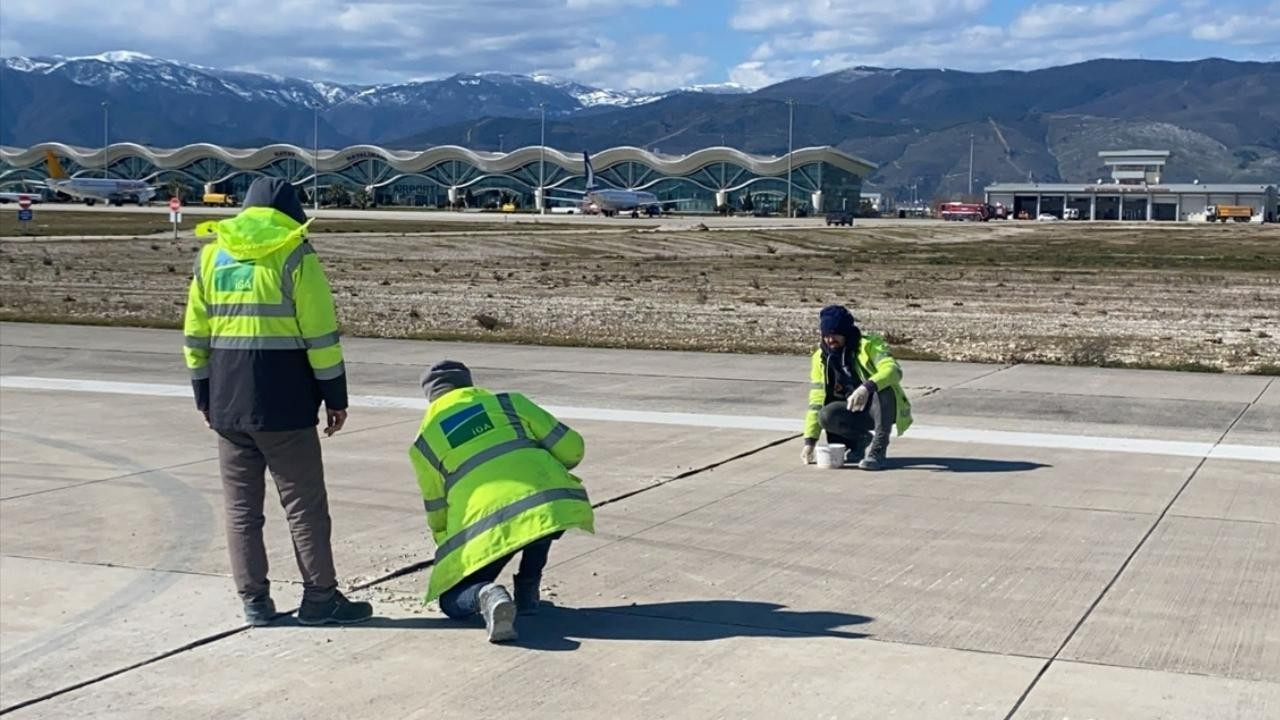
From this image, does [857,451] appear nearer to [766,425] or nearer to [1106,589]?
[766,425]

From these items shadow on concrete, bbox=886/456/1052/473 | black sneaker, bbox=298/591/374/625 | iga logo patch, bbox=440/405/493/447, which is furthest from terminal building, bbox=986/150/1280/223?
black sneaker, bbox=298/591/374/625

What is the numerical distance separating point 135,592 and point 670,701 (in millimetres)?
3007

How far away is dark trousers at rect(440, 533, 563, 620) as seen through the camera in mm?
6551

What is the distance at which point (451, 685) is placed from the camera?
19.2ft

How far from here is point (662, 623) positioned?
6.73 m

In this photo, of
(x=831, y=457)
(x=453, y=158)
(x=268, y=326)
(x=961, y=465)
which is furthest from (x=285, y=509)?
(x=453, y=158)

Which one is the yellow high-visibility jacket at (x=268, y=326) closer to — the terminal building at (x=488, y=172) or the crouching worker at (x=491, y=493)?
the crouching worker at (x=491, y=493)

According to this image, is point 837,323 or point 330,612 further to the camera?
point 837,323

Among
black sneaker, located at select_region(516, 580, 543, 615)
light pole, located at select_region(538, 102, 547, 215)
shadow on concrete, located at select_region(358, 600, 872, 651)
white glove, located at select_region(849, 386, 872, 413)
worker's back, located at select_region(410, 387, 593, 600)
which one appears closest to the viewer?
worker's back, located at select_region(410, 387, 593, 600)

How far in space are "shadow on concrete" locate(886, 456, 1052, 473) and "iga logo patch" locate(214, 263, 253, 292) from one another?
18.4 feet

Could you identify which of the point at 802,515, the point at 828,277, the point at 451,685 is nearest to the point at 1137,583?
the point at 802,515

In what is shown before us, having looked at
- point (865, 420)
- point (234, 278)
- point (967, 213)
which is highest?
point (967, 213)

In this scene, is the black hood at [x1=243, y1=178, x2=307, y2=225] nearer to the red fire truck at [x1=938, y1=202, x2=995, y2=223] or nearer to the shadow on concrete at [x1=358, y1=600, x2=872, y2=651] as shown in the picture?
the shadow on concrete at [x1=358, y1=600, x2=872, y2=651]

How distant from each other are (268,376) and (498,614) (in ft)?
4.62
